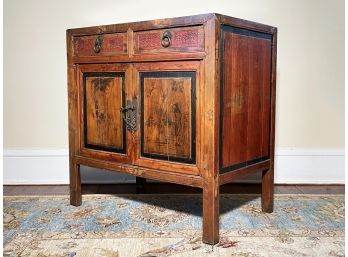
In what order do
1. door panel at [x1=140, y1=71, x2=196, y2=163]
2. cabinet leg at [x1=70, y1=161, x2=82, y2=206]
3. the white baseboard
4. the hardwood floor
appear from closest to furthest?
door panel at [x1=140, y1=71, x2=196, y2=163] < cabinet leg at [x1=70, y1=161, x2=82, y2=206] < the hardwood floor < the white baseboard

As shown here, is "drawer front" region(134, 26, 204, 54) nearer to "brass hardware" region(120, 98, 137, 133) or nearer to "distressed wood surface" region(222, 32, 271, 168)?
"distressed wood surface" region(222, 32, 271, 168)

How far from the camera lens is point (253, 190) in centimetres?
278

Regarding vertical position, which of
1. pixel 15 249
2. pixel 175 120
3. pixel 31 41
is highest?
pixel 31 41

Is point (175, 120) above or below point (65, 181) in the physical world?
above

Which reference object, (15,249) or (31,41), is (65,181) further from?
(15,249)

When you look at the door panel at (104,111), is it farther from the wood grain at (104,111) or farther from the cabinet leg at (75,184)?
the cabinet leg at (75,184)

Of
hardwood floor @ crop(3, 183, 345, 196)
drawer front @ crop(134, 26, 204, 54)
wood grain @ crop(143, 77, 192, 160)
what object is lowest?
hardwood floor @ crop(3, 183, 345, 196)

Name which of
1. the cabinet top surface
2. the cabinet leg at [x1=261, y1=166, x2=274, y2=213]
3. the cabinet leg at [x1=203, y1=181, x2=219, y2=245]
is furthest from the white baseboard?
the cabinet leg at [x1=203, y1=181, x2=219, y2=245]

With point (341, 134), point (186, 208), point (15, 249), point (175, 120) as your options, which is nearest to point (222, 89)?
point (175, 120)

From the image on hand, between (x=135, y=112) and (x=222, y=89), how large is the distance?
45 centimetres

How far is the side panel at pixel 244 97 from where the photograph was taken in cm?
189

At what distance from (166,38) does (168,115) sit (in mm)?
333

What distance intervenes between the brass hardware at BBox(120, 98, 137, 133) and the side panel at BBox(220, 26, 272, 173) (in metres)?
0.43

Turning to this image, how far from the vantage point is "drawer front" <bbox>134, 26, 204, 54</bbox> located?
184 centimetres
